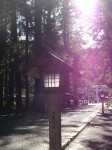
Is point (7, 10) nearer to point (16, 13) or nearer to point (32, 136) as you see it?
point (16, 13)

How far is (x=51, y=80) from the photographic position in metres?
6.35

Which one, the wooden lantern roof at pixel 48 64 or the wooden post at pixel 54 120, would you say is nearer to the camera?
the wooden post at pixel 54 120

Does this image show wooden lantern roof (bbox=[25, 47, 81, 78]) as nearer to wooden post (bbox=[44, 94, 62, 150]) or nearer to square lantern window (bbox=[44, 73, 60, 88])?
square lantern window (bbox=[44, 73, 60, 88])

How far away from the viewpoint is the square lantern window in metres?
6.32

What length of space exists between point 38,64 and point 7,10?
24678 millimetres

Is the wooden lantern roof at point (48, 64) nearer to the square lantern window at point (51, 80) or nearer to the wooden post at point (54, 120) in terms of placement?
the square lantern window at point (51, 80)

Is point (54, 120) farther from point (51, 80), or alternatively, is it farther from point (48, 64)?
point (48, 64)

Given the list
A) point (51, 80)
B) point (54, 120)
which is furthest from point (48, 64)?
point (54, 120)

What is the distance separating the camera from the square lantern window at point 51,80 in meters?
6.32

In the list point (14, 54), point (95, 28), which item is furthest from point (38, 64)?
point (14, 54)

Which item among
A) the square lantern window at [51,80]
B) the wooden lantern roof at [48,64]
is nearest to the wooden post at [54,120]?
the square lantern window at [51,80]

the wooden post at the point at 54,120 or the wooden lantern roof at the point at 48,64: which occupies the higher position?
the wooden lantern roof at the point at 48,64

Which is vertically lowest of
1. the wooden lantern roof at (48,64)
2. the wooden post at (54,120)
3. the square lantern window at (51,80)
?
the wooden post at (54,120)

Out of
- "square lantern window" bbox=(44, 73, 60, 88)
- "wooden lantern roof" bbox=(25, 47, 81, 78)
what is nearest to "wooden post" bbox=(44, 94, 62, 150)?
"square lantern window" bbox=(44, 73, 60, 88)
